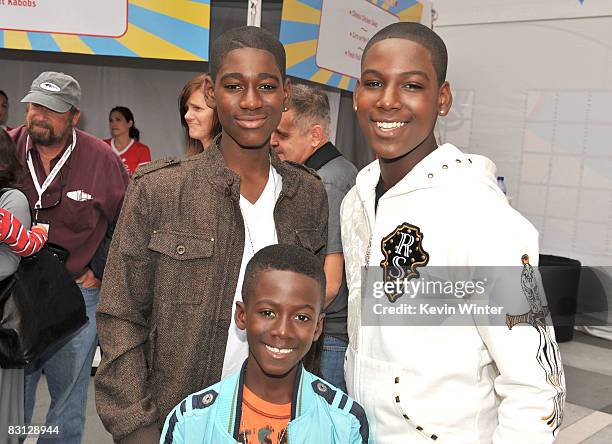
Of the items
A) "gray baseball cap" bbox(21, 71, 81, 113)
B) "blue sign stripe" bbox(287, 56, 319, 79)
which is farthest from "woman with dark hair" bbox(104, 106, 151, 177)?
"gray baseball cap" bbox(21, 71, 81, 113)

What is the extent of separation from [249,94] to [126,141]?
3939 millimetres

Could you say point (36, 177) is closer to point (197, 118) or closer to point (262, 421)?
point (197, 118)

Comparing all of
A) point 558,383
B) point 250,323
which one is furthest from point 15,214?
point 558,383

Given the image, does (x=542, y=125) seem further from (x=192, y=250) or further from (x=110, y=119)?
(x=192, y=250)

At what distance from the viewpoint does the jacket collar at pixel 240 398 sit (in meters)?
1.48

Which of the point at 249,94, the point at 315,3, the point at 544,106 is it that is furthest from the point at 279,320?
the point at 544,106

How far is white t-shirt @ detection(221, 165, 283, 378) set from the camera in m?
1.66

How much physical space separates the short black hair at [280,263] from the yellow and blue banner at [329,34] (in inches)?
106

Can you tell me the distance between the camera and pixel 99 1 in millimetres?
3650

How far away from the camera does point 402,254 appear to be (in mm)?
1473

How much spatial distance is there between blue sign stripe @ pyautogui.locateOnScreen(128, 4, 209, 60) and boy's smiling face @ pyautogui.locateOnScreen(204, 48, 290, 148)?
2267 millimetres

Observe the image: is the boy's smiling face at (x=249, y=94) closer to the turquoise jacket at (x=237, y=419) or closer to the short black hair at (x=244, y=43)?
the short black hair at (x=244, y=43)

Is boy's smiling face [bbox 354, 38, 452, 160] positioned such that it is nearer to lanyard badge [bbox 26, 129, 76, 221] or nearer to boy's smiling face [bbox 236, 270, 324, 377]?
boy's smiling face [bbox 236, 270, 324, 377]

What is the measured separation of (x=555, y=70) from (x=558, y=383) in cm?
580
